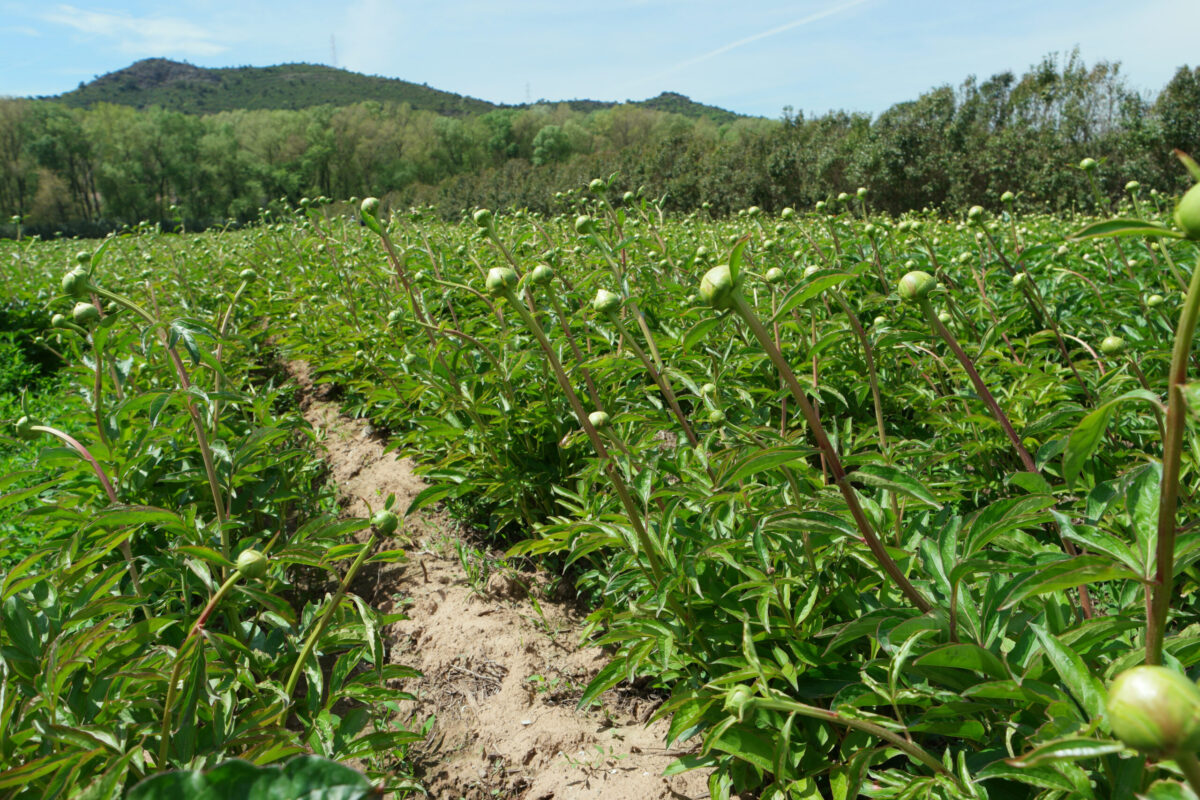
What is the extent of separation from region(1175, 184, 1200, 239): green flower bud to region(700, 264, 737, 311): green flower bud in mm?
495

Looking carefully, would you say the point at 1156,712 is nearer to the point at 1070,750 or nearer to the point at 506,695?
the point at 1070,750

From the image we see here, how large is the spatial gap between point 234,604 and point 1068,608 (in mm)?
2011

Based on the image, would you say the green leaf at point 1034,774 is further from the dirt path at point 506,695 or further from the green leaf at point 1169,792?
the dirt path at point 506,695

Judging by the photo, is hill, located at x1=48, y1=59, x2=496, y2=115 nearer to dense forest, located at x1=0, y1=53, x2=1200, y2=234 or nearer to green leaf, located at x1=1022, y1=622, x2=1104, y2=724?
dense forest, located at x1=0, y1=53, x2=1200, y2=234

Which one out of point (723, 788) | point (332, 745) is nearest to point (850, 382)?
point (723, 788)

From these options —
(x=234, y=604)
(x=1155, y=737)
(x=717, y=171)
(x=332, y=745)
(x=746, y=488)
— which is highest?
(x=717, y=171)

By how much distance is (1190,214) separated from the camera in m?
0.66

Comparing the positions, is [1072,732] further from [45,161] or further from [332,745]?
[45,161]

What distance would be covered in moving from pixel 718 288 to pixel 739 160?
31.8 m

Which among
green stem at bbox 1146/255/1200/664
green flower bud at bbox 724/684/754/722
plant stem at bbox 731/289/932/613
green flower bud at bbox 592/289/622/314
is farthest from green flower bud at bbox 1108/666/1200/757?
green flower bud at bbox 592/289/622/314

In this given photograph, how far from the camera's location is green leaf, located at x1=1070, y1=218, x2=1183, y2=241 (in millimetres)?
676

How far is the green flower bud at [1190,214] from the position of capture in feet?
2.14

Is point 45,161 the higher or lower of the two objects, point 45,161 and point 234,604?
the higher

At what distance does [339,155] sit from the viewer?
67875 millimetres
